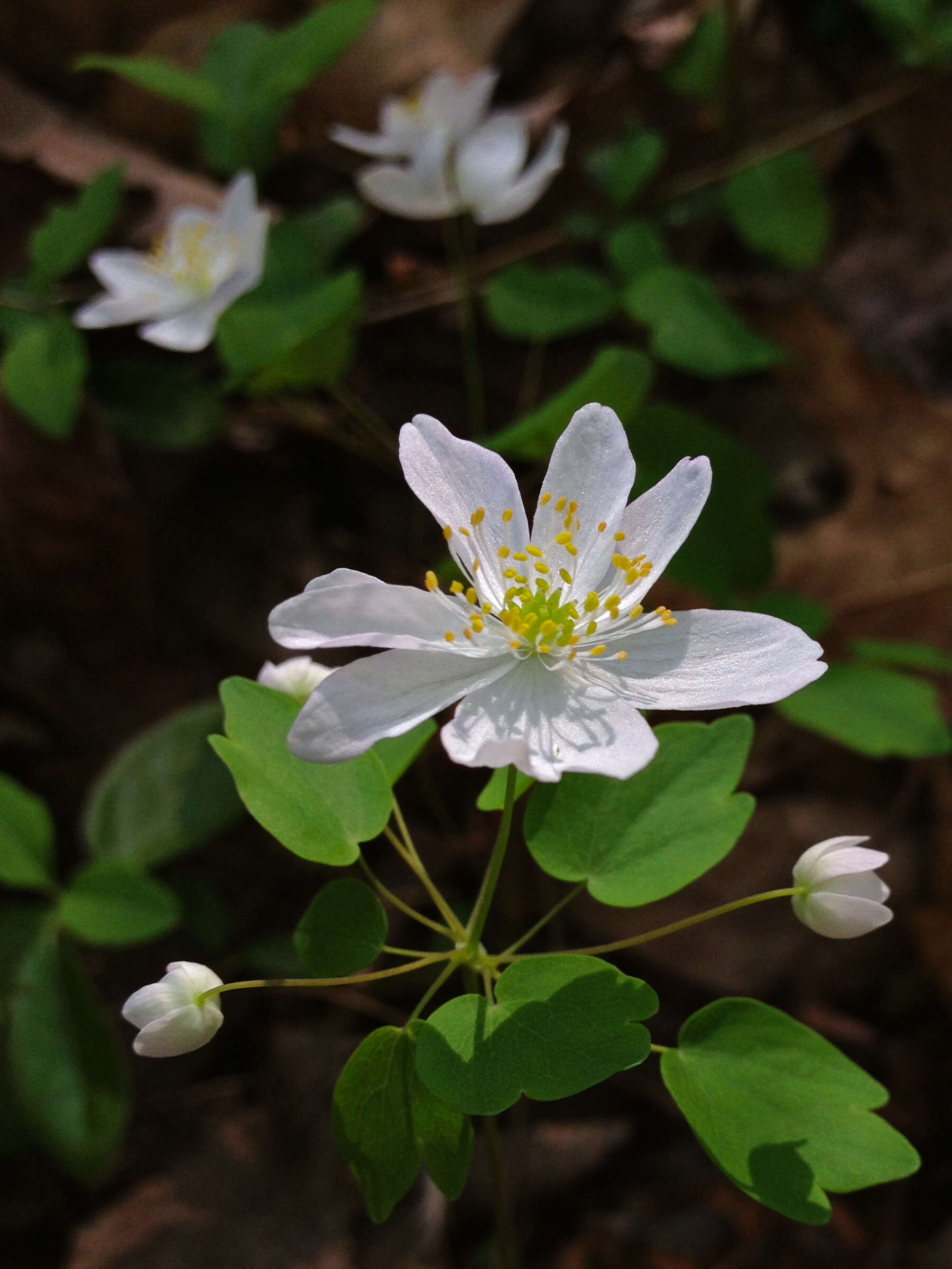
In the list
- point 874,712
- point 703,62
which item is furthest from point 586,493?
point 703,62

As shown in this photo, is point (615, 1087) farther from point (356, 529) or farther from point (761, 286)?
point (761, 286)

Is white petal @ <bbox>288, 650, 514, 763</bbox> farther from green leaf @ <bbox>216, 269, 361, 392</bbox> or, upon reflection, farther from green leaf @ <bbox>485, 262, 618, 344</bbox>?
green leaf @ <bbox>485, 262, 618, 344</bbox>

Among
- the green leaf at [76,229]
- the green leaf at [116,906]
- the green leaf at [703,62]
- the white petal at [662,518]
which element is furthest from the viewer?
the green leaf at [703,62]

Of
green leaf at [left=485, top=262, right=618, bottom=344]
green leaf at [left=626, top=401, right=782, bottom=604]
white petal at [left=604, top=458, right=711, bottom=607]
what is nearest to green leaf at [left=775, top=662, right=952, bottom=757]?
green leaf at [left=626, top=401, right=782, bottom=604]

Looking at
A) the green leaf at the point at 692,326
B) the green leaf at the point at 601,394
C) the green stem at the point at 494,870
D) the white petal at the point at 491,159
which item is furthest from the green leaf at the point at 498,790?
the white petal at the point at 491,159

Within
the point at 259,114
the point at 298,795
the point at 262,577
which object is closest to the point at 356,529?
the point at 262,577

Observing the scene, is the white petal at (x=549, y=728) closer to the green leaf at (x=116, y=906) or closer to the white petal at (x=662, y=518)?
the white petal at (x=662, y=518)
